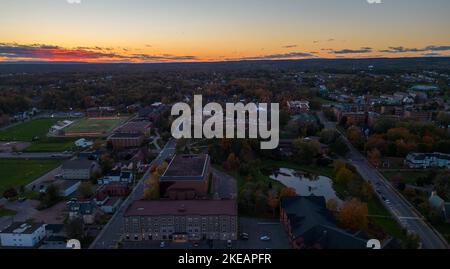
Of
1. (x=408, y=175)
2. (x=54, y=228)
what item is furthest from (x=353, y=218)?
(x=54, y=228)

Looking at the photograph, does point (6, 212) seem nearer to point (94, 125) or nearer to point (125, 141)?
point (125, 141)

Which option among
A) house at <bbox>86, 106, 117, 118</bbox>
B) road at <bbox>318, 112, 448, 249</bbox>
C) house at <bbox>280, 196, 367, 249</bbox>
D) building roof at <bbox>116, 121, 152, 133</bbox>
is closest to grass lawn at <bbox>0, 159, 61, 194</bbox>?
building roof at <bbox>116, 121, 152, 133</bbox>

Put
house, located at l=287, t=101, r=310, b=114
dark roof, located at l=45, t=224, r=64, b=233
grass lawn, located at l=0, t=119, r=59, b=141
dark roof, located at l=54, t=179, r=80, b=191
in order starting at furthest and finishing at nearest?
house, located at l=287, t=101, r=310, b=114 < grass lawn, located at l=0, t=119, r=59, b=141 < dark roof, located at l=54, t=179, r=80, b=191 < dark roof, located at l=45, t=224, r=64, b=233

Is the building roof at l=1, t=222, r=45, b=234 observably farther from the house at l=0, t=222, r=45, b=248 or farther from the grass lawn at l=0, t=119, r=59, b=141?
the grass lawn at l=0, t=119, r=59, b=141

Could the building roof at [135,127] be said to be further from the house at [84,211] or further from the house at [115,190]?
the house at [84,211]

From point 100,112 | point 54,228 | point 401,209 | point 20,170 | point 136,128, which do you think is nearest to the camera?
point 54,228
